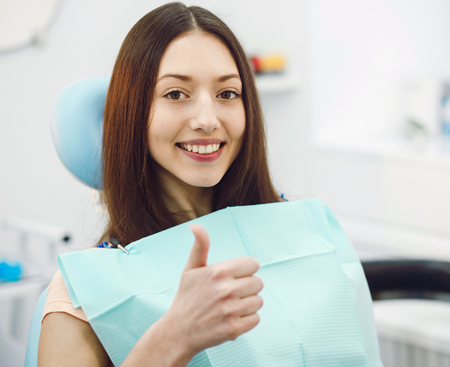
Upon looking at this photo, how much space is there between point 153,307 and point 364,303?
384 millimetres

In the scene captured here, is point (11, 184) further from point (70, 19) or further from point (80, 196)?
point (70, 19)

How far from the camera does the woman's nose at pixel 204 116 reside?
2.43 ft

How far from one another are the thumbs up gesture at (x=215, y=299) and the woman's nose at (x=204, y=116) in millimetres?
264

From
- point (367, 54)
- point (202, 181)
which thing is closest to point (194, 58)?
point (202, 181)

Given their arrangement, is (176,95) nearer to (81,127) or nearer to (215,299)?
(81,127)

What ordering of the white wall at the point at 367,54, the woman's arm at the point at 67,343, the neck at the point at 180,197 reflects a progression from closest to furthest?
1. the woman's arm at the point at 67,343
2. the neck at the point at 180,197
3. the white wall at the point at 367,54

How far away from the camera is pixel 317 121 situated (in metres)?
2.33

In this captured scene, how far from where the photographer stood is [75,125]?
84 cm

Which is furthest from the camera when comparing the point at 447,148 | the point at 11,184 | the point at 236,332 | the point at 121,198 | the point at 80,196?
the point at 447,148

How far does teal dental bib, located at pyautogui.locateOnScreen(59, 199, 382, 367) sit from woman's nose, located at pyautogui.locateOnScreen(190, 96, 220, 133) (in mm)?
154

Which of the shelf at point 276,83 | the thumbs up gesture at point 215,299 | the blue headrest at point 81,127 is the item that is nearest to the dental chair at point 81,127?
the blue headrest at point 81,127

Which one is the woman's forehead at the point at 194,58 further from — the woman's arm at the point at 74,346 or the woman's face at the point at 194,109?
the woman's arm at the point at 74,346

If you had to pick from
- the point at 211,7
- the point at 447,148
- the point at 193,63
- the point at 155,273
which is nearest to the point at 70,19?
the point at 211,7

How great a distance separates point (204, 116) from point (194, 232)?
282mm
